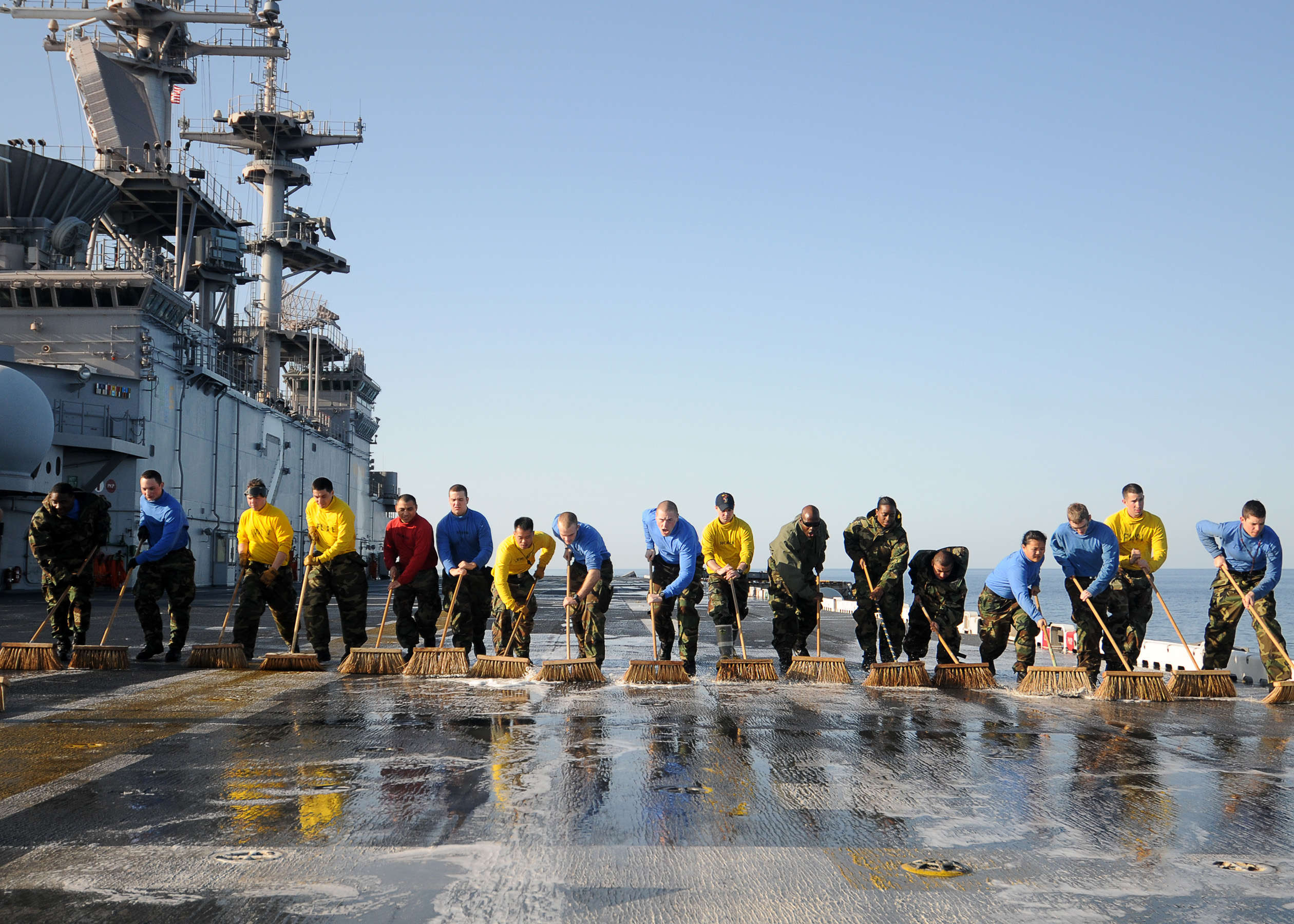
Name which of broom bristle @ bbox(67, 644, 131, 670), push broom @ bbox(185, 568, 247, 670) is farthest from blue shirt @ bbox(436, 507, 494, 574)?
broom bristle @ bbox(67, 644, 131, 670)

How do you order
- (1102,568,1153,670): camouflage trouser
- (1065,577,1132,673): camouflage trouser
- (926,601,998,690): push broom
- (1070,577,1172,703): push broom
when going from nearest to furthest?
(1070,577,1172,703): push broom → (926,601,998,690): push broom → (1065,577,1132,673): camouflage trouser → (1102,568,1153,670): camouflage trouser

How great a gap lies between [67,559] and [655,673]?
7.02 metres

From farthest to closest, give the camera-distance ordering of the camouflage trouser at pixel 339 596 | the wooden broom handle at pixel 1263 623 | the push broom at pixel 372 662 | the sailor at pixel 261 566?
1. the camouflage trouser at pixel 339 596
2. the sailor at pixel 261 566
3. the push broom at pixel 372 662
4. the wooden broom handle at pixel 1263 623

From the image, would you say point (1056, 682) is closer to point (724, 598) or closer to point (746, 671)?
point (746, 671)

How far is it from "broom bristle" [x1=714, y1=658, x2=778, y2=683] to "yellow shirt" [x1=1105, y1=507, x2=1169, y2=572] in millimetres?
4002

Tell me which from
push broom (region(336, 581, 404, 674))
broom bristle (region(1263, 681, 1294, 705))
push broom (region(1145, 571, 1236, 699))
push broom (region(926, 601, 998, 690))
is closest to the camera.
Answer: broom bristle (region(1263, 681, 1294, 705))

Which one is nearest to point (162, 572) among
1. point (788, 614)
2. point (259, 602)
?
point (259, 602)

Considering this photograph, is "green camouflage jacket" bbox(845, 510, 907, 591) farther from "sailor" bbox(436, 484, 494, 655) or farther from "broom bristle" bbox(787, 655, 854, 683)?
"sailor" bbox(436, 484, 494, 655)

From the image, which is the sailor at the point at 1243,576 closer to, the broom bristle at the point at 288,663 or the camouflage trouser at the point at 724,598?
the camouflage trouser at the point at 724,598

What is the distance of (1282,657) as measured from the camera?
398 inches

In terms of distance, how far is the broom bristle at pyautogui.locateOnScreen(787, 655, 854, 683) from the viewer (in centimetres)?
1048

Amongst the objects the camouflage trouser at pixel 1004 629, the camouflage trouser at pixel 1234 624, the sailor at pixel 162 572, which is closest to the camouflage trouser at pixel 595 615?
the camouflage trouser at pixel 1004 629

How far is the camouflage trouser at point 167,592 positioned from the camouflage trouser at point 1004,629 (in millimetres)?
9088

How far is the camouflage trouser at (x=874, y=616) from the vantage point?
1170 centimetres
